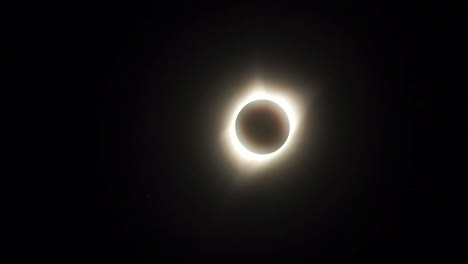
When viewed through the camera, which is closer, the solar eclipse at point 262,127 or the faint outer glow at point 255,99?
the solar eclipse at point 262,127

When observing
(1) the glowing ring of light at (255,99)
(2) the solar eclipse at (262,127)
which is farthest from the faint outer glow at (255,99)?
(2) the solar eclipse at (262,127)

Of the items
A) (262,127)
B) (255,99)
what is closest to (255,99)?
(255,99)

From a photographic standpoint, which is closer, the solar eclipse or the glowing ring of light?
the solar eclipse

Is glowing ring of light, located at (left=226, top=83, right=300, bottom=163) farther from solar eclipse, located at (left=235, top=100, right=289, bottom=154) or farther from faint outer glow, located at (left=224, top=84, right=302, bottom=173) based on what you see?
solar eclipse, located at (left=235, top=100, right=289, bottom=154)

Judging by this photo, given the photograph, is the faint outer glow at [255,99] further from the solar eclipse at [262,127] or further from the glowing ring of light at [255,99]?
the solar eclipse at [262,127]

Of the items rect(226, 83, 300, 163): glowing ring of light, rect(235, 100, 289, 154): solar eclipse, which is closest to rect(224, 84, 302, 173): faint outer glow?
rect(226, 83, 300, 163): glowing ring of light

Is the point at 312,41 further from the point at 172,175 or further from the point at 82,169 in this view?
the point at 82,169
